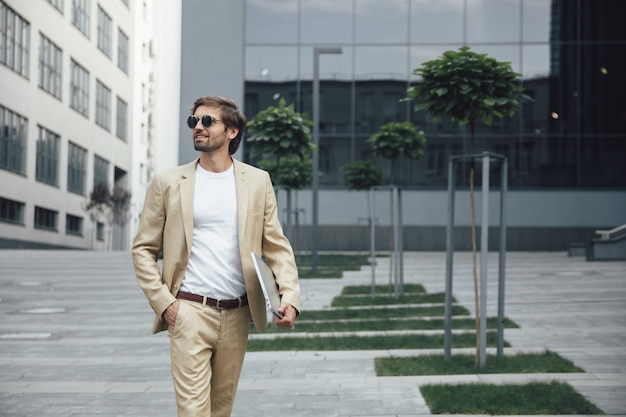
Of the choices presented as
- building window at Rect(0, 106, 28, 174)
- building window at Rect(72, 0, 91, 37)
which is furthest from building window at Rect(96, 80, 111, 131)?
building window at Rect(72, 0, 91, 37)

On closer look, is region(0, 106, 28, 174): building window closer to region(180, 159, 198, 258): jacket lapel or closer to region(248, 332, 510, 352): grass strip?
region(248, 332, 510, 352): grass strip

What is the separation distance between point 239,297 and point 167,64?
9.51 m

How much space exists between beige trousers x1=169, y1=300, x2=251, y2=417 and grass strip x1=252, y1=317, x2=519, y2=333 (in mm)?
7828

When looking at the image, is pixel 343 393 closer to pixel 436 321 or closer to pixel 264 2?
pixel 436 321

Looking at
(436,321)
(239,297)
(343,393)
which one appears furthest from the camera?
(436,321)

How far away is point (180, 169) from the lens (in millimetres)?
4656

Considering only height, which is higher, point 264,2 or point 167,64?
point 264,2

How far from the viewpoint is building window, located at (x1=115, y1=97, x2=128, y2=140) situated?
25.1 metres

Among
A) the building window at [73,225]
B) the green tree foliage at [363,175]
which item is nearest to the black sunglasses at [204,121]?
the green tree foliage at [363,175]

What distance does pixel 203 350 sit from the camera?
448 cm

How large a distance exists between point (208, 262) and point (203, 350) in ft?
1.36

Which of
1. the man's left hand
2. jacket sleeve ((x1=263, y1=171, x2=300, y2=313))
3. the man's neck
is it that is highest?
the man's neck

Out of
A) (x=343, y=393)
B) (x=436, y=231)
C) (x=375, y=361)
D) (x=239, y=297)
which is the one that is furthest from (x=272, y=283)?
(x=436, y=231)

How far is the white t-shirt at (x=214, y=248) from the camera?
450 centimetres
